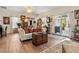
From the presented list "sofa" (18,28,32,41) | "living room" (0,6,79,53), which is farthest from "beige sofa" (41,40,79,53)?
"sofa" (18,28,32,41)

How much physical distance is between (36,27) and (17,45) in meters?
0.52

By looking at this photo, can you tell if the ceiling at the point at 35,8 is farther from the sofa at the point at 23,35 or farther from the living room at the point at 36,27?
the sofa at the point at 23,35

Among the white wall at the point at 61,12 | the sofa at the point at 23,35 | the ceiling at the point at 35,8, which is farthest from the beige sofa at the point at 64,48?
the ceiling at the point at 35,8

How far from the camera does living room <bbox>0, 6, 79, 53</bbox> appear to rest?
201cm

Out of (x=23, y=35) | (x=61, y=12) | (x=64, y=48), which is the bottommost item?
(x=64, y=48)

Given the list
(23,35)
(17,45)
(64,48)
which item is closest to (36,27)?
(23,35)

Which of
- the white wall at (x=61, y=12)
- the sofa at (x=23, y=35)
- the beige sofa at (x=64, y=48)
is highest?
the white wall at (x=61, y=12)

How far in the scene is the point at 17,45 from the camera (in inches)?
79.0

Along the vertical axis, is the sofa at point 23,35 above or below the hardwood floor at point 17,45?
above

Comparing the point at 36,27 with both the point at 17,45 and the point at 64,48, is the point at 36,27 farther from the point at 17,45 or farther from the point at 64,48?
the point at 64,48

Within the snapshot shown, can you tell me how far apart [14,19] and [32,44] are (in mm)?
620

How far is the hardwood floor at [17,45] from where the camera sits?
6.55 feet

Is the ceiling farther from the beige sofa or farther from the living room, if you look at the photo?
the beige sofa
